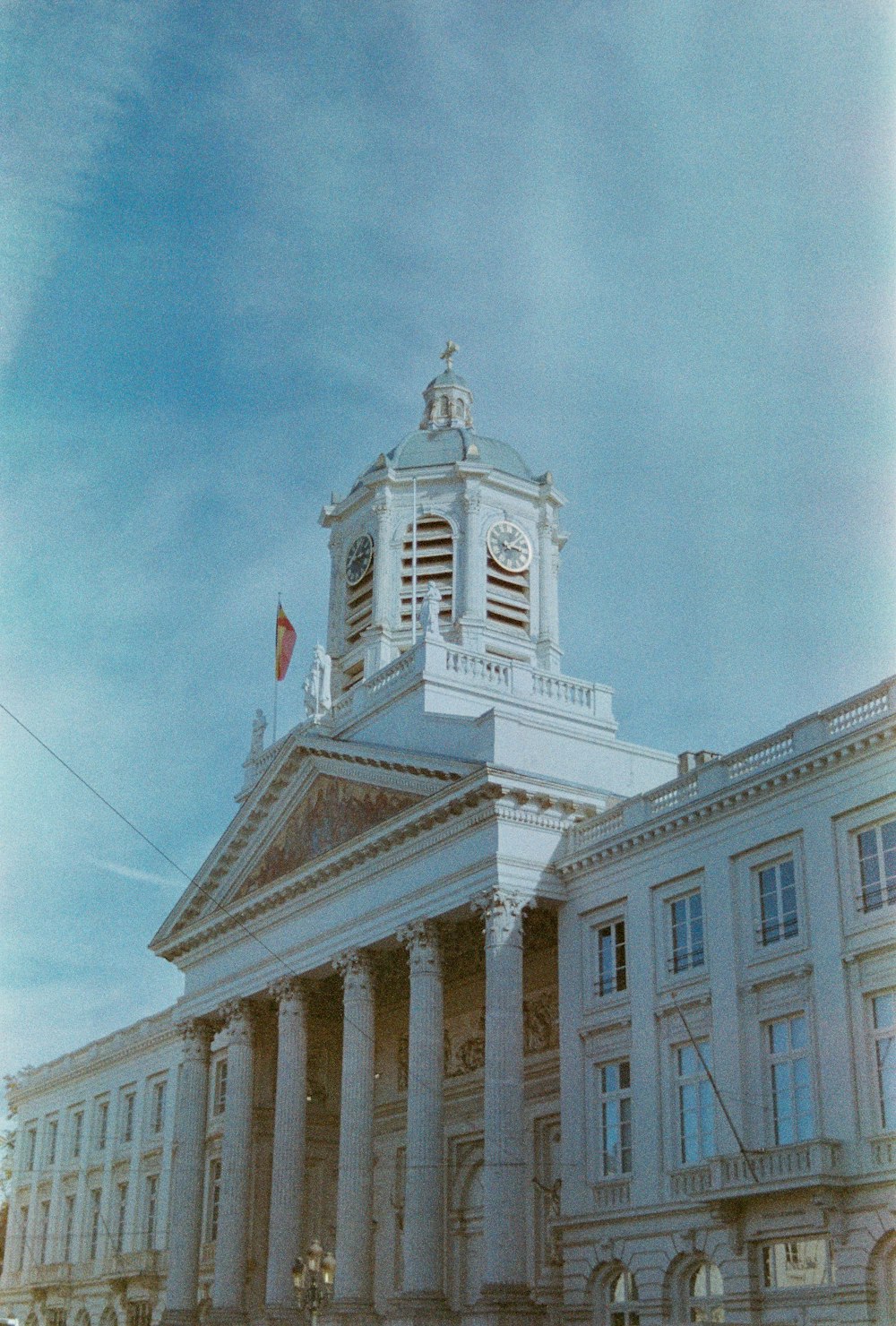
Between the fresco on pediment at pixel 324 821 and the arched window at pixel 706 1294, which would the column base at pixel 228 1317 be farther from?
the arched window at pixel 706 1294

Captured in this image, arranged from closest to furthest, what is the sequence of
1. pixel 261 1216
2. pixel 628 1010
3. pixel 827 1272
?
1. pixel 827 1272
2. pixel 628 1010
3. pixel 261 1216

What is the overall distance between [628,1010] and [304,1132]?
13.2 meters

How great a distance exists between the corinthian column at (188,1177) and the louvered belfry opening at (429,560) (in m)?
15.1

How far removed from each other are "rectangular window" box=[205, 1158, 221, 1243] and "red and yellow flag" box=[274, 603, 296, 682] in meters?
16.4

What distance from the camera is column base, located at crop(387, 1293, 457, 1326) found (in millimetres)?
36562

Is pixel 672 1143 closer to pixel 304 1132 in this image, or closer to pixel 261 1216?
pixel 304 1132

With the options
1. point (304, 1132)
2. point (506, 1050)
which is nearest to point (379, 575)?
point (304, 1132)

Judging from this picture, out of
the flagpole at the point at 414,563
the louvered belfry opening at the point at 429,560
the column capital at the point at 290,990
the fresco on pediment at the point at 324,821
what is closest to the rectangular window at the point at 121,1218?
the fresco on pediment at the point at 324,821

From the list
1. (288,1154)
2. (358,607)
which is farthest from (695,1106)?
(358,607)

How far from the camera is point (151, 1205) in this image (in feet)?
195

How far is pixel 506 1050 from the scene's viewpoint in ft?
123

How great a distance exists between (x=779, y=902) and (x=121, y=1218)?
1469 inches

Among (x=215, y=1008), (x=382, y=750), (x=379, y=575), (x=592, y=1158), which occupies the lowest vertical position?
(x=592, y=1158)

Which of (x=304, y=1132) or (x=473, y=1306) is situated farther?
(x=304, y=1132)
